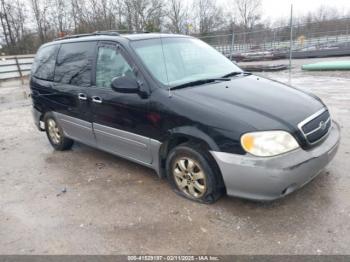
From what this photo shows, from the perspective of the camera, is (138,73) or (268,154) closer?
(268,154)

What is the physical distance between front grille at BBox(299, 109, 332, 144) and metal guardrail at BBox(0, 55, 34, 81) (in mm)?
20380

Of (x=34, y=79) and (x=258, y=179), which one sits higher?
(x=34, y=79)

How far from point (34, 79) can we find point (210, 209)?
4.19 meters

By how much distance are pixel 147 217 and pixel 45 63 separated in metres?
3.57

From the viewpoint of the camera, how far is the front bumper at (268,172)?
286cm

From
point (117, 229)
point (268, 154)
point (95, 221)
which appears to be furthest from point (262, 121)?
point (95, 221)

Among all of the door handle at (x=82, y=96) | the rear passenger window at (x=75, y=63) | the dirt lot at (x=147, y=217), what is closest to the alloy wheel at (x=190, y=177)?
the dirt lot at (x=147, y=217)

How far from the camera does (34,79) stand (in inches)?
227

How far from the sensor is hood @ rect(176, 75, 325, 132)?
2.99 m

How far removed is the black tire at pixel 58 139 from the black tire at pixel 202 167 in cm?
257

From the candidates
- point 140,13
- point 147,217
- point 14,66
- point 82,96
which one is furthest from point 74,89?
point 140,13

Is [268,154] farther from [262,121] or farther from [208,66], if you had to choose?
[208,66]

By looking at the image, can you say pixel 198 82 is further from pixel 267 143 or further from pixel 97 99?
pixel 97 99

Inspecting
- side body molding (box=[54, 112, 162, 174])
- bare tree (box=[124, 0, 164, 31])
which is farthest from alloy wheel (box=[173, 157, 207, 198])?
bare tree (box=[124, 0, 164, 31])
